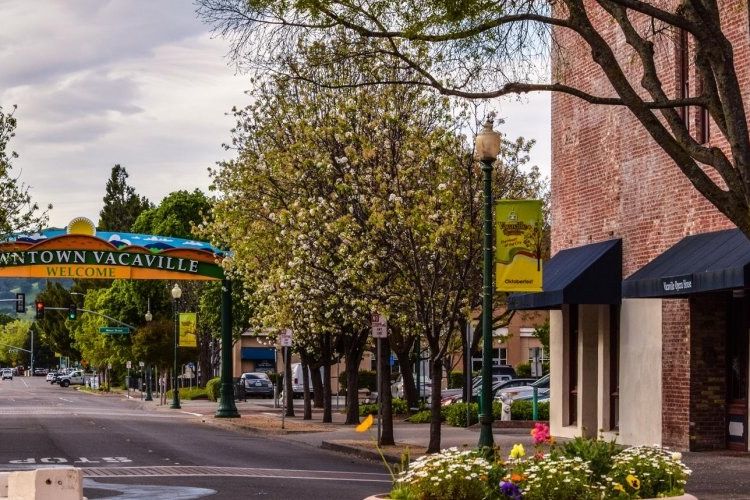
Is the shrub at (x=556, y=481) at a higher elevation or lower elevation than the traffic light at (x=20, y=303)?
lower

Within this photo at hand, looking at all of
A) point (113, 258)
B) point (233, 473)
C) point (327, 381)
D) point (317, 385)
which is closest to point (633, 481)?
point (233, 473)

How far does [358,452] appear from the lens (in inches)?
1153

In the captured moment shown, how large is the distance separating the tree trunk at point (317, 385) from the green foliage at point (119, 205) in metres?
68.8

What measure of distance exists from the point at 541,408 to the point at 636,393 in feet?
43.0

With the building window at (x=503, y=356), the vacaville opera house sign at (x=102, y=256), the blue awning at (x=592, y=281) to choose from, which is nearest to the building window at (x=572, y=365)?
the blue awning at (x=592, y=281)

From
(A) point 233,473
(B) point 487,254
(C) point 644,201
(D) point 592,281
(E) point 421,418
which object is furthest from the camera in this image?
(E) point 421,418

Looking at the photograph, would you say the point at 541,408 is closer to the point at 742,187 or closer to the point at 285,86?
the point at 285,86

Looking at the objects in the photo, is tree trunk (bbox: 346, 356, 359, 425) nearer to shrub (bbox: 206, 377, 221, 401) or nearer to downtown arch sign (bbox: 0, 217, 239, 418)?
downtown arch sign (bbox: 0, 217, 239, 418)

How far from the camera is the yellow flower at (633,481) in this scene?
450 inches

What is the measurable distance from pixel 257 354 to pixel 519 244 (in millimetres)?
87300

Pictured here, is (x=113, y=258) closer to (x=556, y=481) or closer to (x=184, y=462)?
(x=184, y=462)

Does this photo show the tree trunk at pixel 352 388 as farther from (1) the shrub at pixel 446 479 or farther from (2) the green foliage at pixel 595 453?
(1) the shrub at pixel 446 479

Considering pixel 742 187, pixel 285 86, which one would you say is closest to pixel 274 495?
pixel 742 187

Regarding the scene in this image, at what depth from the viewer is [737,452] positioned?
80.3 feet
